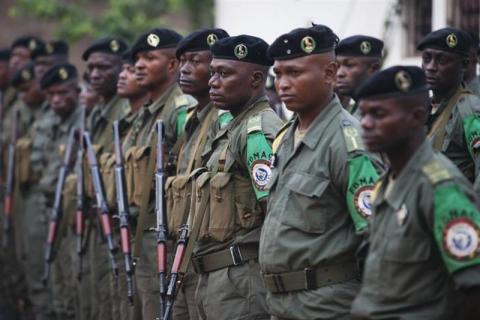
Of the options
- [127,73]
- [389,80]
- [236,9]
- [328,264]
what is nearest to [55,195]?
[127,73]

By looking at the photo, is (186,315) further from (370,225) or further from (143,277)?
(370,225)

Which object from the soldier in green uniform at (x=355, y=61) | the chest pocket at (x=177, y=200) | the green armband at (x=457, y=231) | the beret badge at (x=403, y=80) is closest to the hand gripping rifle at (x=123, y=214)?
the chest pocket at (x=177, y=200)

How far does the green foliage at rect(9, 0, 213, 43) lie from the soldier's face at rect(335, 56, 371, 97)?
404 inches

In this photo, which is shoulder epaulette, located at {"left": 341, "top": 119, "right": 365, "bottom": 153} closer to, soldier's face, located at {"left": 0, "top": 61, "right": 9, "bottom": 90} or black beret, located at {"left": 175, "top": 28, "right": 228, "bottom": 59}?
black beret, located at {"left": 175, "top": 28, "right": 228, "bottom": 59}

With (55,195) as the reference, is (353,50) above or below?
above

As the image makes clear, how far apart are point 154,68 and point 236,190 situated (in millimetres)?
2192

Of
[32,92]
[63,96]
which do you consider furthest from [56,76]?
[32,92]

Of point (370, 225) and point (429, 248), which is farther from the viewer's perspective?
point (370, 225)

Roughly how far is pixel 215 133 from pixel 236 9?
608cm

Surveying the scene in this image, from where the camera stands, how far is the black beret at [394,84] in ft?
15.6

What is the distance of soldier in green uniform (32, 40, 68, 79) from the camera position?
1284 cm

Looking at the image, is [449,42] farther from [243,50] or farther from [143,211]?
[143,211]

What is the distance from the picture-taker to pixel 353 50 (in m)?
7.80

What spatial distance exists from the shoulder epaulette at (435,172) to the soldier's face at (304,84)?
3.88ft
